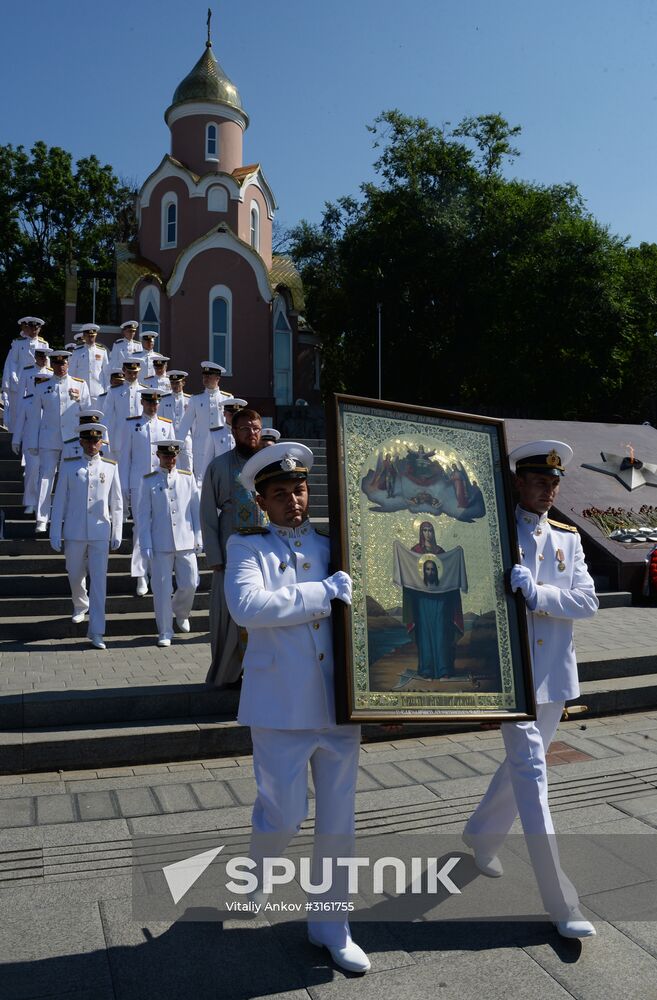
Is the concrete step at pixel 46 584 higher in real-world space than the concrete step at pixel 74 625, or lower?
higher

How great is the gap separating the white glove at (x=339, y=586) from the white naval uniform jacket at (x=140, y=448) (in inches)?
325

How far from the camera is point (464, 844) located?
4.56 metres

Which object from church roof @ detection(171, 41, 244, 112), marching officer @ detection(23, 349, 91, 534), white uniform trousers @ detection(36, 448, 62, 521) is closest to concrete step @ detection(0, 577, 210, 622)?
white uniform trousers @ detection(36, 448, 62, 521)

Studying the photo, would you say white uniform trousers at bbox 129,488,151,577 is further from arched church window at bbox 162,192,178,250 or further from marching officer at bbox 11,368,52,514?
arched church window at bbox 162,192,178,250

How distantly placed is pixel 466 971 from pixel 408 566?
163 centimetres

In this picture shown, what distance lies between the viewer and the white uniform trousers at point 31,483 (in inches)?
475

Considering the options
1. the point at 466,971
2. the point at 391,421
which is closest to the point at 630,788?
the point at 466,971

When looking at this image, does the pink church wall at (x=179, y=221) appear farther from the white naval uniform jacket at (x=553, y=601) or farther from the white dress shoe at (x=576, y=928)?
the white dress shoe at (x=576, y=928)

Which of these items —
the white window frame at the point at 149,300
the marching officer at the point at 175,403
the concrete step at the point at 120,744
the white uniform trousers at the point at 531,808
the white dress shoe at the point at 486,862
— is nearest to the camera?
the white uniform trousers at the point at 531,808

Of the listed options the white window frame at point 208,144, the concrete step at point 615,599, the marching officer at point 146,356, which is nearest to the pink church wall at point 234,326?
the white window frame at point 208,144

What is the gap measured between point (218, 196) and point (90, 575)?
77.8ft

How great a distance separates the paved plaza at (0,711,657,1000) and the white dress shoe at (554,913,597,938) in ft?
0.13

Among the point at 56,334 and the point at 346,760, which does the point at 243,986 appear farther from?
the point at 56,334

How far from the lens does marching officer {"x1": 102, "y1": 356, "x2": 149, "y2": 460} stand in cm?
1242
